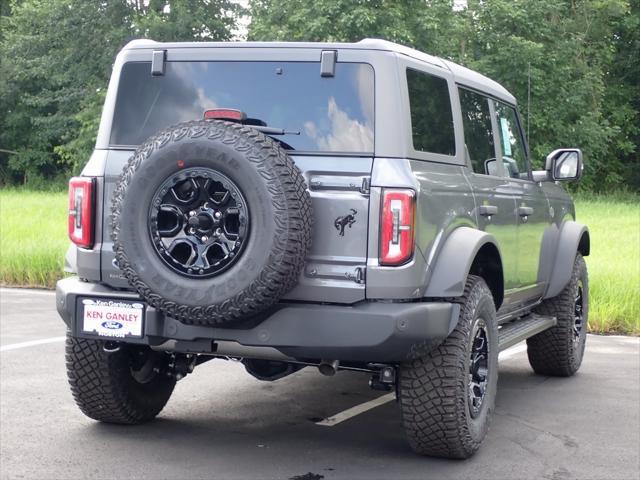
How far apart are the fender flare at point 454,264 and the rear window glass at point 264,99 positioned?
0.64 m

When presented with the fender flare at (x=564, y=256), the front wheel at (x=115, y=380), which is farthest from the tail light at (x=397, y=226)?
the fender flare at (x=564, y=256)

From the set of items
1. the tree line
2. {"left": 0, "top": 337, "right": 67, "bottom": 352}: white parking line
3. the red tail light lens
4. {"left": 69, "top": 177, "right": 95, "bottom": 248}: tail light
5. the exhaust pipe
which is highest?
the tree line

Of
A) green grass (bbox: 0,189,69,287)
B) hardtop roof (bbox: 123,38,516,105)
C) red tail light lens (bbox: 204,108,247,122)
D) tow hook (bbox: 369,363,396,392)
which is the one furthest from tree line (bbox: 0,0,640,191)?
red tail light lens (bbox: 204,108,247,122)

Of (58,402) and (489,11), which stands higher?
(489,11)

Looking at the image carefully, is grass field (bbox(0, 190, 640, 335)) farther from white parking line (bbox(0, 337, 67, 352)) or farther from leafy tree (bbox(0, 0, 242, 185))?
leafy tree (bbox(0, 0, 242, 185))

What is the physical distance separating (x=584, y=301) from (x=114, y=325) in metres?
4.20

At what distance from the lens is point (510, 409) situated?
6.29m

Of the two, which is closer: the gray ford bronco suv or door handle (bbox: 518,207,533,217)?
the gray ford bronco suv

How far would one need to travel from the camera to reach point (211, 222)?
4.37 metres

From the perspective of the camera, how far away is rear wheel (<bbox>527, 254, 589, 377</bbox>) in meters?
7.17

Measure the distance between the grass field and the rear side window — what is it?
16.1ft

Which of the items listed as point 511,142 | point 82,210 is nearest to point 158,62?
point 82,210

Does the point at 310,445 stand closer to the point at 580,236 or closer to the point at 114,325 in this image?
the point at 114,325

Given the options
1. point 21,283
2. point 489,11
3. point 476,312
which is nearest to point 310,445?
point 476,312
